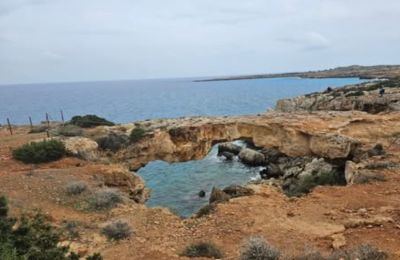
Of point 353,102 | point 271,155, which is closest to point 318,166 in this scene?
point 271,155

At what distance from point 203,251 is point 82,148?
14046 millimetres

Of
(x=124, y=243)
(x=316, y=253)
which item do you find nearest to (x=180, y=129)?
(x=124, y=243)

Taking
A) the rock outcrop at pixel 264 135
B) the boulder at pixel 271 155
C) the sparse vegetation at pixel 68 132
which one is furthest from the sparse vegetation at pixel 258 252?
the boulder at pixel 271 155

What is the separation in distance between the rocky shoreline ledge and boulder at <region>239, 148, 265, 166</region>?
27.0 feet

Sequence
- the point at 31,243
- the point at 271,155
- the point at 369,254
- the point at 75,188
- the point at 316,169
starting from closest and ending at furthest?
the point at 369,254 < the point at 31,243 < the point at 75,188 < the point at 316,169 < the point at 271,155

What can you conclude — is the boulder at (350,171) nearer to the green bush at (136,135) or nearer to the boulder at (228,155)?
the green bush at (136,135)

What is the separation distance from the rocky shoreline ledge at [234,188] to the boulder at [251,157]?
8.23 metres

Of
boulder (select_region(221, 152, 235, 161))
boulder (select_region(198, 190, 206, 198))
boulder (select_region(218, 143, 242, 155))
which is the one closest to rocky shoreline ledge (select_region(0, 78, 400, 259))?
boulder (select_region(198, 190, 206, 198))

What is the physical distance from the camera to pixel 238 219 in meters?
14.6

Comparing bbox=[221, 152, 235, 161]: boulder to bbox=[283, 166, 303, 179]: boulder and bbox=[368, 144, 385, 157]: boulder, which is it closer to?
bbox=[283, 166, 303, 179]: boulder

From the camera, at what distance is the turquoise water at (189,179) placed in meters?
29.4

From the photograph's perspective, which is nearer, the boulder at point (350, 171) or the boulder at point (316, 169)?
the boulder at point (350, 171)

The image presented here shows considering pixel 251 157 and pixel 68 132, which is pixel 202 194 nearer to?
pixel 68 132

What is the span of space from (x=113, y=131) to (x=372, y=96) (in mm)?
28060
